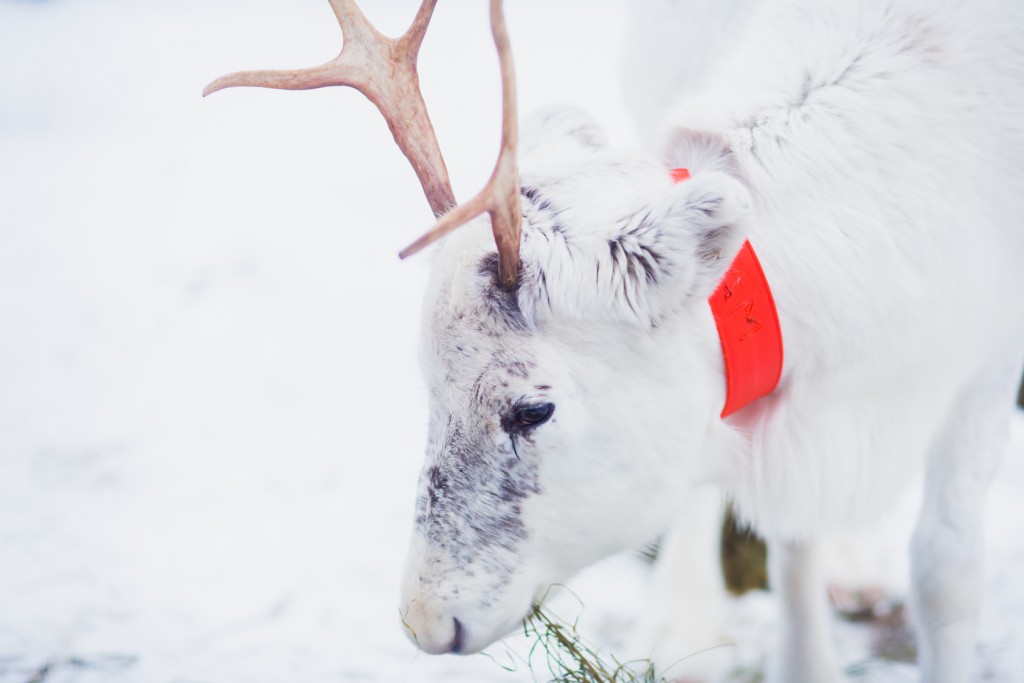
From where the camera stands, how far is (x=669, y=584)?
10.9 ft

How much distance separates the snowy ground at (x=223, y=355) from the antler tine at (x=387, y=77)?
33cm

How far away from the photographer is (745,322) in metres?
1.83

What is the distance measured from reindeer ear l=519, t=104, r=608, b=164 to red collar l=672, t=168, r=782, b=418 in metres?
0.28

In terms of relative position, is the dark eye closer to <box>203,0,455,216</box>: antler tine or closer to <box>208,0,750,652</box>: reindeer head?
<box>208,0,750,652</box>: reindeer head

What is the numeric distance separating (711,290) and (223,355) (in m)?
3.23

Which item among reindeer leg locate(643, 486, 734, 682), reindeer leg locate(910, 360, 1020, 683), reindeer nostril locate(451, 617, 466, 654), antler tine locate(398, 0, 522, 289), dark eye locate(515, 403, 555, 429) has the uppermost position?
antler tine locate(398, 0, 522, 289)

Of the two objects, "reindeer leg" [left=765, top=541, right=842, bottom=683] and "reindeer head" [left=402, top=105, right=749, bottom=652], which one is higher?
"reindeer head" [left=402, top=105, right=749, bottom=652]

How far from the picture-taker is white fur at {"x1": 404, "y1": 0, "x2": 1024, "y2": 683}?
169 centimetres

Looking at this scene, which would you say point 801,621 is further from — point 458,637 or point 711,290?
point 711,290

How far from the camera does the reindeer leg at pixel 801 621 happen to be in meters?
2.80

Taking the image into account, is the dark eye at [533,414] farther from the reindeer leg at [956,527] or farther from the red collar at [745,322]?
the reindeer leg at [956,527]

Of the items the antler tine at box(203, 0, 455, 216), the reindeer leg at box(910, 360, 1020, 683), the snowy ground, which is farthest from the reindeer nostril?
the reindeer leg at box(910, 360, 1020, 683)

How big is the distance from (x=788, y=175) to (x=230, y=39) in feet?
20.8

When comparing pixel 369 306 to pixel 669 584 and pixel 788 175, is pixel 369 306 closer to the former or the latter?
pixel 669 584
